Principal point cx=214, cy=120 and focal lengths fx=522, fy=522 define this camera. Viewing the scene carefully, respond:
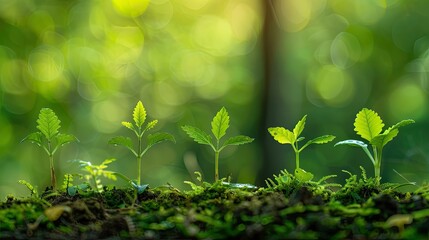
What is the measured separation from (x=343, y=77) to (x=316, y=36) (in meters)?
1.96

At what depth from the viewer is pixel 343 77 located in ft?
Answer: 67.7

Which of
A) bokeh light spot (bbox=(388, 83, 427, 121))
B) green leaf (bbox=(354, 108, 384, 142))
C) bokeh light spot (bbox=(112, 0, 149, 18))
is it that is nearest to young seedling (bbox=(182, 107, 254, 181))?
green leaf (bbox=(354, 108, 384, 142))

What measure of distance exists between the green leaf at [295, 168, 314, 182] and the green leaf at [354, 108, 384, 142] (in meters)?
0.25

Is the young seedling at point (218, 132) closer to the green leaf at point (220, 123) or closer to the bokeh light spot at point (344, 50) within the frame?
the green leaf at point (220, 123)

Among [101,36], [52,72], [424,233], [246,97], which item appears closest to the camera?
[424,233]

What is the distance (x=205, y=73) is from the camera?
21.4m

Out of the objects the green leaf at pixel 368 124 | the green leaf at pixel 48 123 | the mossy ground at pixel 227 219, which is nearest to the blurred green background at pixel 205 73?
the green leaf at pixel 368 124

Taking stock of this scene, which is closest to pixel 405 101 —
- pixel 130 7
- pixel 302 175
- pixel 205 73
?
pixel 205 73

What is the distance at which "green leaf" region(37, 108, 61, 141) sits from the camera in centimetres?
183

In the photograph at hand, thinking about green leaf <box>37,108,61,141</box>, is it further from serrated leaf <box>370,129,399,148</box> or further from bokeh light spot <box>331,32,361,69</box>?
bokeh light spot <box>331,32,361,69</box>

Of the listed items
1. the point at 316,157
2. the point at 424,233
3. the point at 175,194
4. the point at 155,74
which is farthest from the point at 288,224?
the point at 155,74

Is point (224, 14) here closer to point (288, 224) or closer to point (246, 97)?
point (246, 97)

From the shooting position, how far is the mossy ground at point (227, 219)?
1184mm

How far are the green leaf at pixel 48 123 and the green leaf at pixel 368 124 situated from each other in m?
1.05
